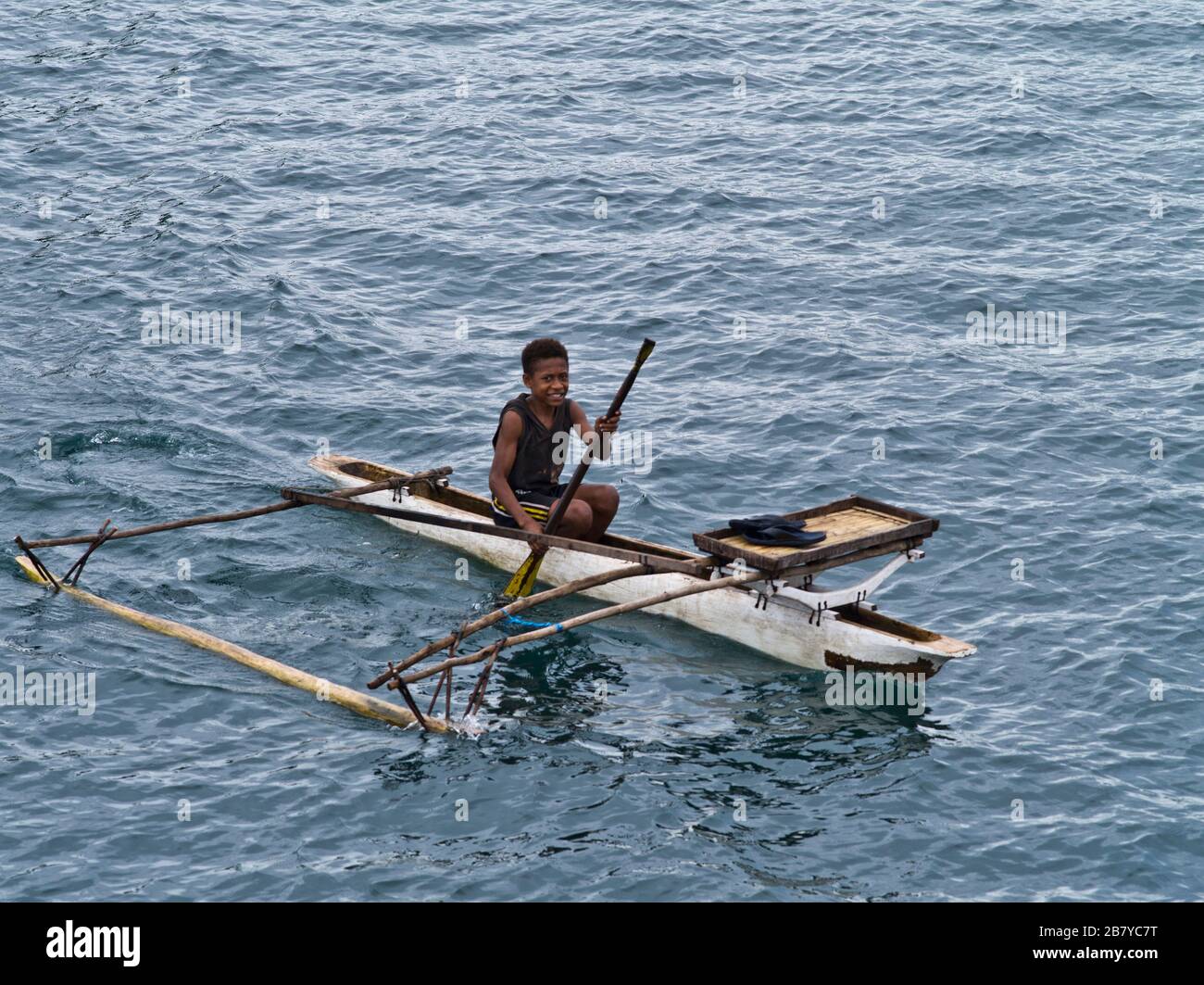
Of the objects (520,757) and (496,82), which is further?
(496,82)

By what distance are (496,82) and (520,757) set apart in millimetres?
17949

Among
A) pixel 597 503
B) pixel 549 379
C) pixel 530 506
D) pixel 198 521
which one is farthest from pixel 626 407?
pixel 198 521

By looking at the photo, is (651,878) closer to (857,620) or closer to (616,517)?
(857,620)

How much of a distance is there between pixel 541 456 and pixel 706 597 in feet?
5.94

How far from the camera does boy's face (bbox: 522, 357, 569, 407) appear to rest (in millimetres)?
11344

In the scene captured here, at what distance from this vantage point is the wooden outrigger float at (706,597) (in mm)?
9945

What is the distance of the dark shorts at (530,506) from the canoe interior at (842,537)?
78.8 inches

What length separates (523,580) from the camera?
11695 mm

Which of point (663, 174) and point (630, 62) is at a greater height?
point (630, 62)

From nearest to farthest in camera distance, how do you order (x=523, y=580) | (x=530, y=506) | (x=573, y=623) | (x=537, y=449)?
(x=573, y=623) < (x=523, y=580) < (x=537, y=449) < (x=530, y=506)

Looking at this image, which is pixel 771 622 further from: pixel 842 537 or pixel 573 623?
pixel 573 623

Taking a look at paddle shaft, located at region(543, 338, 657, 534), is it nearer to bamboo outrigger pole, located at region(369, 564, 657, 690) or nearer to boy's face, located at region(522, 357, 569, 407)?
boy's face, located at region(522, 357, 569, 407)

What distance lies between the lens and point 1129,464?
1427 cm

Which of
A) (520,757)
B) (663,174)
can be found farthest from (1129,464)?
(663,174)
